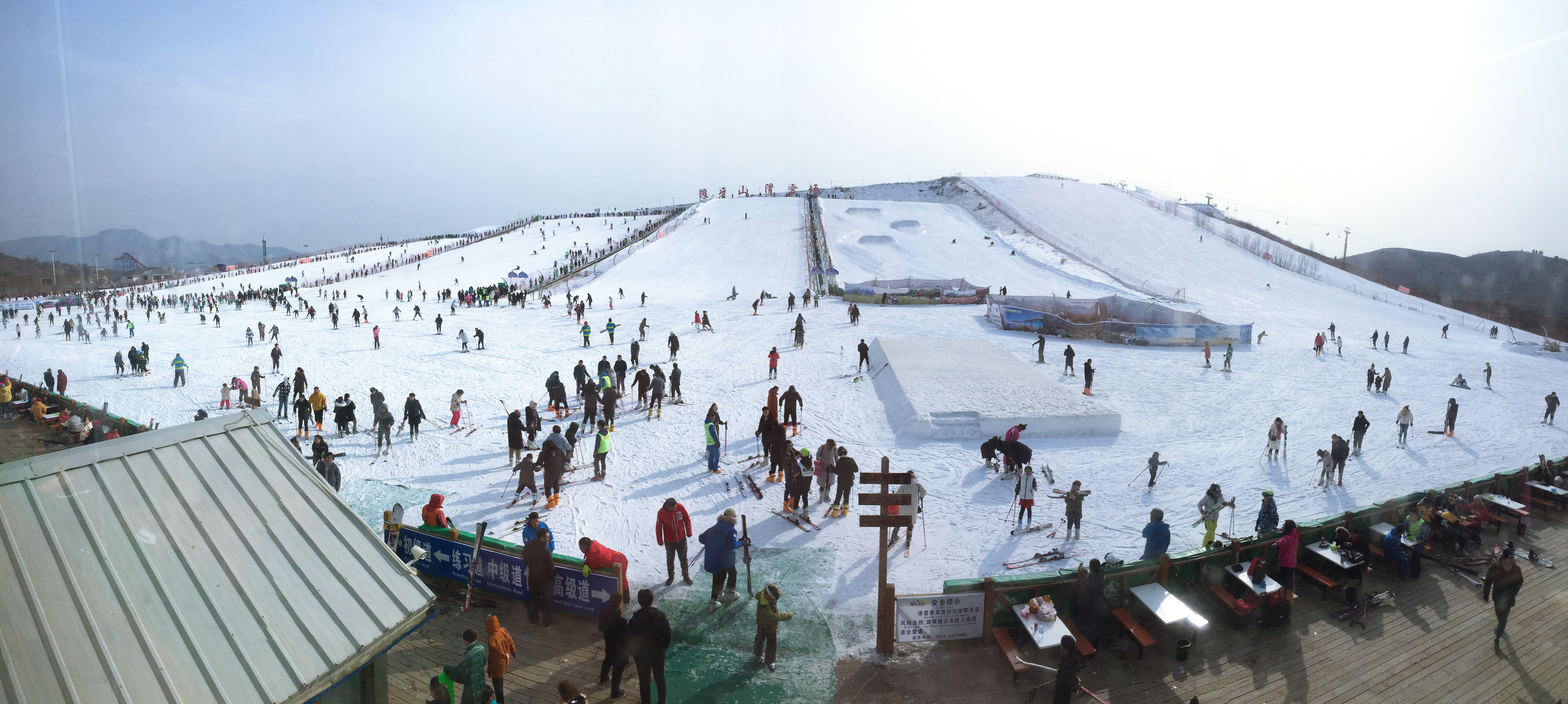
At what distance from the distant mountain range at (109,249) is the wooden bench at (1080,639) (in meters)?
8.68

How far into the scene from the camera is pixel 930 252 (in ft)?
194

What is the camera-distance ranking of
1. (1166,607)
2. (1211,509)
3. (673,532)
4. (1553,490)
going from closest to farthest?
1. (1166,607)
2. (673,532)
3. (1211,509)
4. (1553,490)

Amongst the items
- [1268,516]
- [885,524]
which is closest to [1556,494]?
[1268,516]

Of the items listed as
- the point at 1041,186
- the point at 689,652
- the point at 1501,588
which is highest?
the point at 1041,186

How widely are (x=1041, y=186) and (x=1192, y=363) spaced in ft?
221

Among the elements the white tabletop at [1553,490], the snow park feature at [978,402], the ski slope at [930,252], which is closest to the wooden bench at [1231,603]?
the snow park feature at [978,402]

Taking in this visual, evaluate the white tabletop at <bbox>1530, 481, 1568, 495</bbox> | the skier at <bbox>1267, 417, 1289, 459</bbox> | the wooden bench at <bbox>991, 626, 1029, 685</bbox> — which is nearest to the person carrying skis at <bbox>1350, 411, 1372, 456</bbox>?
the skier at <bbox>1267, 417, 1289, 459</bbox>

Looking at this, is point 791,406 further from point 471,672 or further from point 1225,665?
Result: point 471,672

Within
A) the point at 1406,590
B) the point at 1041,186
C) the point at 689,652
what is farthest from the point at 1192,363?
the point at 1041,186

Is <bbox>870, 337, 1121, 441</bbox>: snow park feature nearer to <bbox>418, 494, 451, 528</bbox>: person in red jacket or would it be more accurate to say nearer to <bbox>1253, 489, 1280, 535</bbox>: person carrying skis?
<bbox>1253, 489, 1280, 535</bbox>: person carrying skis

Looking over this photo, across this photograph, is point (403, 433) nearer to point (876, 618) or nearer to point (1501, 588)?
point (876, 618)

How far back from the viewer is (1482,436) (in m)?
19.3

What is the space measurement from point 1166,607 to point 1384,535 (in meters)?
4.43

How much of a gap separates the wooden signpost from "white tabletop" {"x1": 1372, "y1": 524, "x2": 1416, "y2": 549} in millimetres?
6763
